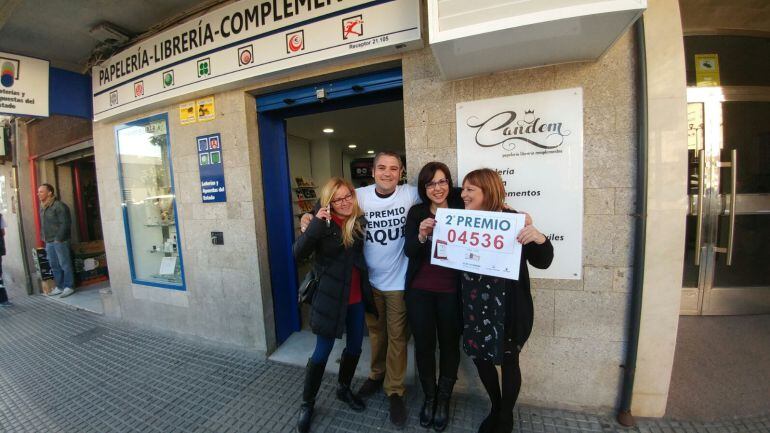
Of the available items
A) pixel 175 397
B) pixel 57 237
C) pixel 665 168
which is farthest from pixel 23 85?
pixel 665 168

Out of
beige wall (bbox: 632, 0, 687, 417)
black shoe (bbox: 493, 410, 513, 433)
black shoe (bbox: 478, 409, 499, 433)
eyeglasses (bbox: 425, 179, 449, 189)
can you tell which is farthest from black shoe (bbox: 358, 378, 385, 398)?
beige wall (bbox: 632, 0, 687, 417)

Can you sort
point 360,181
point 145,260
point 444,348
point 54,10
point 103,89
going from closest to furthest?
point 444,348 < point 54,10 < point 103,89 < point 145,260 < point 360,181

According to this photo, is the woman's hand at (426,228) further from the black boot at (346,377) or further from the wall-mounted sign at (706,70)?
the wall-mounted sign at (706,70)

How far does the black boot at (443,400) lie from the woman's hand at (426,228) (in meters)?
1.08

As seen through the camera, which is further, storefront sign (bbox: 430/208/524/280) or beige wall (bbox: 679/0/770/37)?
beige wall (bbox: 679/0/770/37)

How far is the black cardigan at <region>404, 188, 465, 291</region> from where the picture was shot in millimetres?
1990

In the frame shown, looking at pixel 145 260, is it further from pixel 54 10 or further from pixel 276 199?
pixel 54 10

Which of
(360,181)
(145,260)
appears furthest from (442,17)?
(360,181)

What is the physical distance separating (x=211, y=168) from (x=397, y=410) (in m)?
2.95

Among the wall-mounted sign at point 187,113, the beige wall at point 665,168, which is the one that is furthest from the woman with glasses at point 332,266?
the wall-mounted sign at point 187,113

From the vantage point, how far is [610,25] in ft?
5.41

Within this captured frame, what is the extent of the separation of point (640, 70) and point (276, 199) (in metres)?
3.29

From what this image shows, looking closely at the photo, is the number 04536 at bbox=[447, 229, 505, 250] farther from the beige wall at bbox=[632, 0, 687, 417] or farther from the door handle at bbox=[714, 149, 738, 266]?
the door handle at bbox=[714, 149, 738, 266]

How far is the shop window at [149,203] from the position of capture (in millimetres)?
3742
